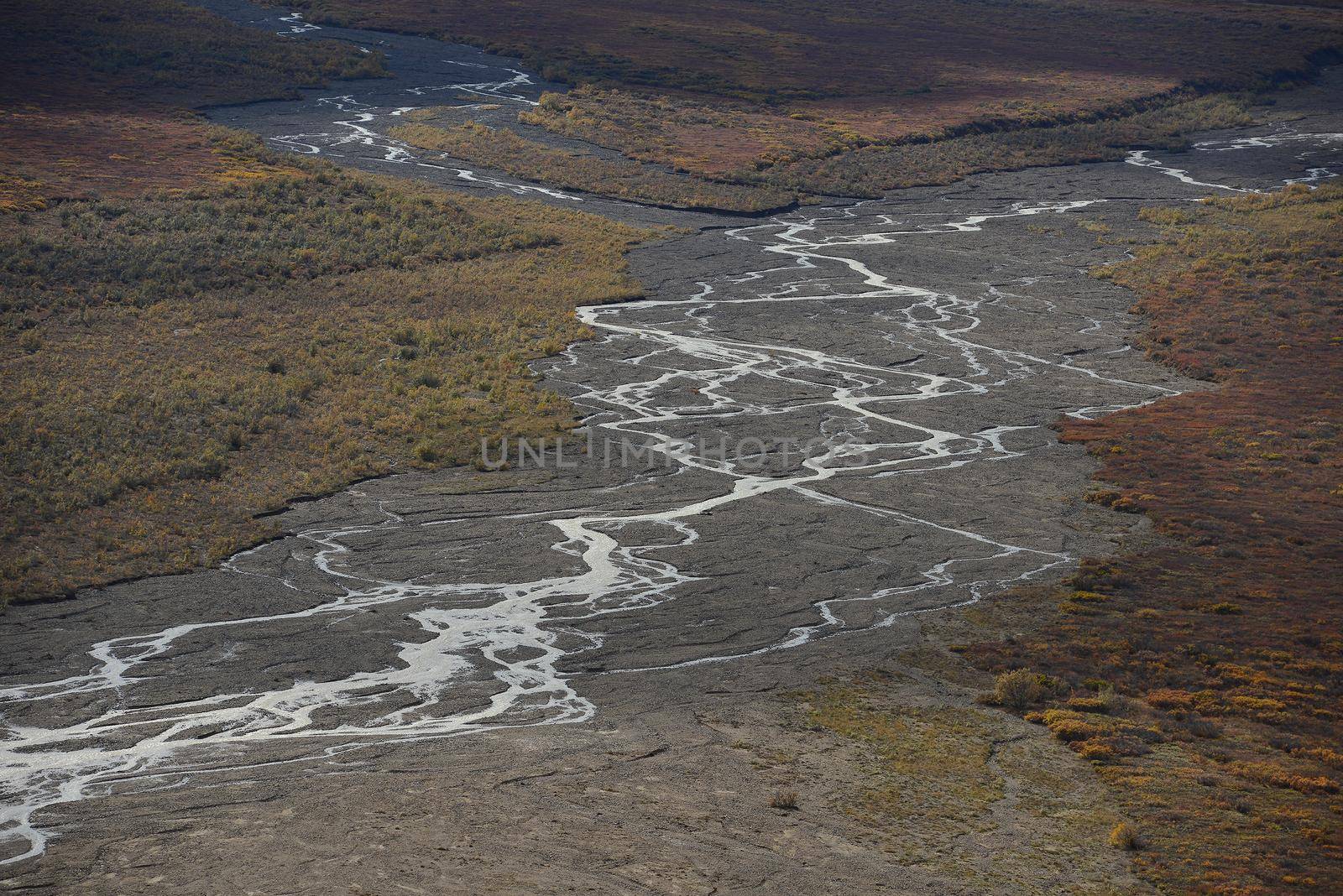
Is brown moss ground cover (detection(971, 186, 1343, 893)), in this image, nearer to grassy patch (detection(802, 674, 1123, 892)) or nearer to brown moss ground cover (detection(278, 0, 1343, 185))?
grassy patch (detection(802, 674, 1123, 892))

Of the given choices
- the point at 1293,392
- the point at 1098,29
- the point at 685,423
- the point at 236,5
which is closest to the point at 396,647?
the point at 685,423

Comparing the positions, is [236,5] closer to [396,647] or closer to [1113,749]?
[396,647]

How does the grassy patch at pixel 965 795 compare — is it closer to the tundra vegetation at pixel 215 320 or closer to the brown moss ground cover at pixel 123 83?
the tundra vegetation at pixel 215 320

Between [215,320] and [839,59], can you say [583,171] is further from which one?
[839,59]

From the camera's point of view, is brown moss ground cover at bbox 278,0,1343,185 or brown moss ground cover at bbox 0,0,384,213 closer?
brown moss ground cover at bbox 0,0,384,213

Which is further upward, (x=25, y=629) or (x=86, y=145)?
(x=86, y=145)

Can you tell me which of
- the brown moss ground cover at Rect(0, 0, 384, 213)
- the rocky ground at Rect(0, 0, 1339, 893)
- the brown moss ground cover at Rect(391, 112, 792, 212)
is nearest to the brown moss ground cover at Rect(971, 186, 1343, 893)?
the rocky ground at Rect(0, 0, 1339, 893)

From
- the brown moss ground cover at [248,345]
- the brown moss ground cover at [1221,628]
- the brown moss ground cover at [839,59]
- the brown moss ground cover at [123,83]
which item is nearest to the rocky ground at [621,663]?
the brown moss ground cover at [1221,628]
